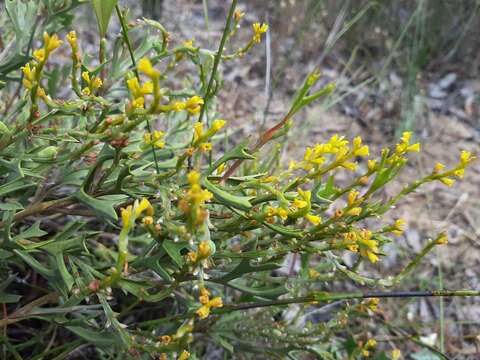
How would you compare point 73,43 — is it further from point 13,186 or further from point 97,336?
point 97,336

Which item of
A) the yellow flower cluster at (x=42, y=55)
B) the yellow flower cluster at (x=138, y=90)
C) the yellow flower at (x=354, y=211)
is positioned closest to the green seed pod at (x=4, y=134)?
the yellow flower cluster at (x=42, y=55)

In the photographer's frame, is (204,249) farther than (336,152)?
No

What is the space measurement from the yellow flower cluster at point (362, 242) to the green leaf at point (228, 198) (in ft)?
0.68

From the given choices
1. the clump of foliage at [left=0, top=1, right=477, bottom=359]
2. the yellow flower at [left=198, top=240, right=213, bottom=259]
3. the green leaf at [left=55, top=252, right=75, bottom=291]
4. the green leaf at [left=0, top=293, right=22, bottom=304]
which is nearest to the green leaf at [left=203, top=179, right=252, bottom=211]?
the clump of foliage at [left=0, top=1, right=477, bottom=359]

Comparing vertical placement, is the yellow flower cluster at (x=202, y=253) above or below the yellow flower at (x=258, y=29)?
below

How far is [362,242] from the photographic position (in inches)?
44.0

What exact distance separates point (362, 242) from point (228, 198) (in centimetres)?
28

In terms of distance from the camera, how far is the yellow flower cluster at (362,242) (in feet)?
3.63

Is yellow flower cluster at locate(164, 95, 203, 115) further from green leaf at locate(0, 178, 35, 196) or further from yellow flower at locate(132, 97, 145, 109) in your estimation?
green leaf at locate(0, 178, 35, 196)

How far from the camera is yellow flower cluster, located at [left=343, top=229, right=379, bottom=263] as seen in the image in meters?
1.11

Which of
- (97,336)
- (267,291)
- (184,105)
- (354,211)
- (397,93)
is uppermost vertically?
(184,105)

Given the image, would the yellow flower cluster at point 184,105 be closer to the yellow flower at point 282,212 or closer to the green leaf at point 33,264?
the yellow flower at point 282,212

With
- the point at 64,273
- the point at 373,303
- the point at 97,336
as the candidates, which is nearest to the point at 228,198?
the point at 64,273

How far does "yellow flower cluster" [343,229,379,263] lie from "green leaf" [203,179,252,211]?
207 millimetres
